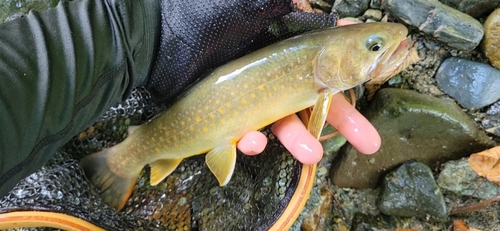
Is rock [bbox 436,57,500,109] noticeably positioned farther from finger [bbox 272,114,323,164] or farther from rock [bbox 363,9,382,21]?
finger [bbox 272,114,323,164]

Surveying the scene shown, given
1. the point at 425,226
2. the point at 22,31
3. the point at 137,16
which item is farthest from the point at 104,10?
the point at 425,226

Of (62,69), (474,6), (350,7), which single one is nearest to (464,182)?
(474,6)

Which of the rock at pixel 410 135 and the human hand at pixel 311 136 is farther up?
the human hand at pixel 311 136

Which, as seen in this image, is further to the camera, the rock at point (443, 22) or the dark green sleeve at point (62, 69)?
the rock at point (443, 22)

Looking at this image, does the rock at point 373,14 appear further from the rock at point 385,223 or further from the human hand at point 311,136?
the rock at point 385,223

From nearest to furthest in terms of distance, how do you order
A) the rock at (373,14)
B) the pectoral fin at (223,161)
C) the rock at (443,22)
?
the pectoral fin at (223,161) < the rock at (443,22) < the rock at (373,14)

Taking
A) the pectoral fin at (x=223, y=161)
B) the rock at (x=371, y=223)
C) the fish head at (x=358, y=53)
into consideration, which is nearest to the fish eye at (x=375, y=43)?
the fish head at (x=358, y=53)
